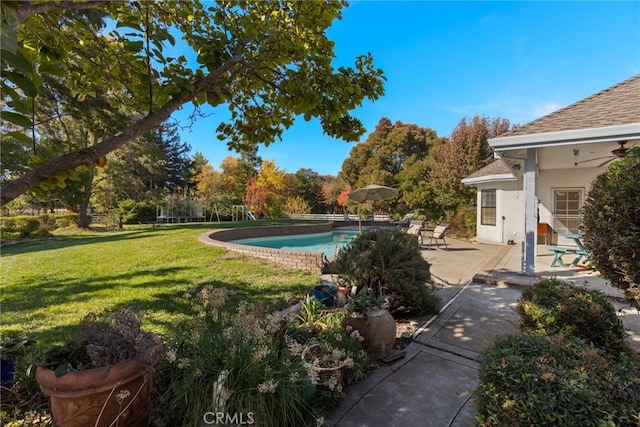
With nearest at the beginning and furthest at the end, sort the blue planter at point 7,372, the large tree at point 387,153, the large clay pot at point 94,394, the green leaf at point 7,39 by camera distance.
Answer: the green leaf at point 7,39 → the large clay pot at point 94,394 → the blue planter at point 7,372 → the large tree at point 387,153

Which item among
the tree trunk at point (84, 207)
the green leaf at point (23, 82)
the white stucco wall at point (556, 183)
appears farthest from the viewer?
the tree trunk at point (84, 207)

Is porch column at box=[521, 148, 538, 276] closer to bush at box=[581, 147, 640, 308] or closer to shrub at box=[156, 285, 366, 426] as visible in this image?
bush at box=[581, 147, 640, 308]

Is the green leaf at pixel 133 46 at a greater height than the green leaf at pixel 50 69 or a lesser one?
greater

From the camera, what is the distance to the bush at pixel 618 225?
8.29ft

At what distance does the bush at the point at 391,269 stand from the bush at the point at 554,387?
7.39 feet

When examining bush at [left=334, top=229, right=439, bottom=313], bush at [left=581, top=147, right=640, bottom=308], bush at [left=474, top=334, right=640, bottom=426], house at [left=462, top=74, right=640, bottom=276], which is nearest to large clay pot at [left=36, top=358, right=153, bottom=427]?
bush at [left=474, top=334, right=640, bottom=426]

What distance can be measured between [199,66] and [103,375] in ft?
7.58

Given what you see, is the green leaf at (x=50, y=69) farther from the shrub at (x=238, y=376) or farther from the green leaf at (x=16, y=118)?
the shrub at (x=238, y=376)

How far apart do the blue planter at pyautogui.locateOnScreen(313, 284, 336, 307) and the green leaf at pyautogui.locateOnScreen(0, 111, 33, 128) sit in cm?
374

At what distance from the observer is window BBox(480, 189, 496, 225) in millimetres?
13585

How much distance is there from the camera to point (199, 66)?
7.59 feet

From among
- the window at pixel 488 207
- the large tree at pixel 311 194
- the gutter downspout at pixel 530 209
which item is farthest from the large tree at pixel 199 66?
the large tree at pixel 311 194

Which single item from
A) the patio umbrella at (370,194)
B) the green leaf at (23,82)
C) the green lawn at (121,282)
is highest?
the patio umbrella at (370,194)

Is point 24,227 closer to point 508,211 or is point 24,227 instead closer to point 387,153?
point 508,211
